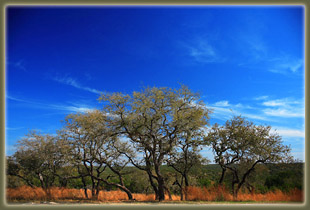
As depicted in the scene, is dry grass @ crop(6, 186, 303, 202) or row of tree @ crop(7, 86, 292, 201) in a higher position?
row of tree @ crop(7, 86, 292, 201)

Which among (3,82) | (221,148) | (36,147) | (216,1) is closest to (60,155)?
(36,147)

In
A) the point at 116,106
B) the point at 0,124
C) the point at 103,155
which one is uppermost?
the point at 116,106

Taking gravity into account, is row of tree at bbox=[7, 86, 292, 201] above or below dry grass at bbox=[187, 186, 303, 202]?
above

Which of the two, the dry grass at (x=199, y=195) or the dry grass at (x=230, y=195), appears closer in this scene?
the dry grass at (x=230, y=195)

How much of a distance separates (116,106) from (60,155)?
23.1ft

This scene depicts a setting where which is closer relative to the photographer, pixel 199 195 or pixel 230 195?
pixel 230 195

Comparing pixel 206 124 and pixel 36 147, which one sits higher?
pixel 206 124

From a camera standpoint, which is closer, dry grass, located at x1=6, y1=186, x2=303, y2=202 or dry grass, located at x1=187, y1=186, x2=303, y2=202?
dry grass, located at x1=187, y1=186, x2=303, y2=202

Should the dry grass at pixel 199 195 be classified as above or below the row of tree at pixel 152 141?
below

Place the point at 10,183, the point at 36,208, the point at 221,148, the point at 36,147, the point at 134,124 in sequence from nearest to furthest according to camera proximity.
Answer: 1. the point at 36,208
2. the point at 134,124
3. the point at 221,148
4. the point at 36,147
5. the point at 10,183

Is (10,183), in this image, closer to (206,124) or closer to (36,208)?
(36,208)

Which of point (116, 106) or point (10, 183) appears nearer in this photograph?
point (116, 106)

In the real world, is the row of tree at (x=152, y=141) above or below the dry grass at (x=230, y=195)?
above

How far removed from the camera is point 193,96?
16.4 m
